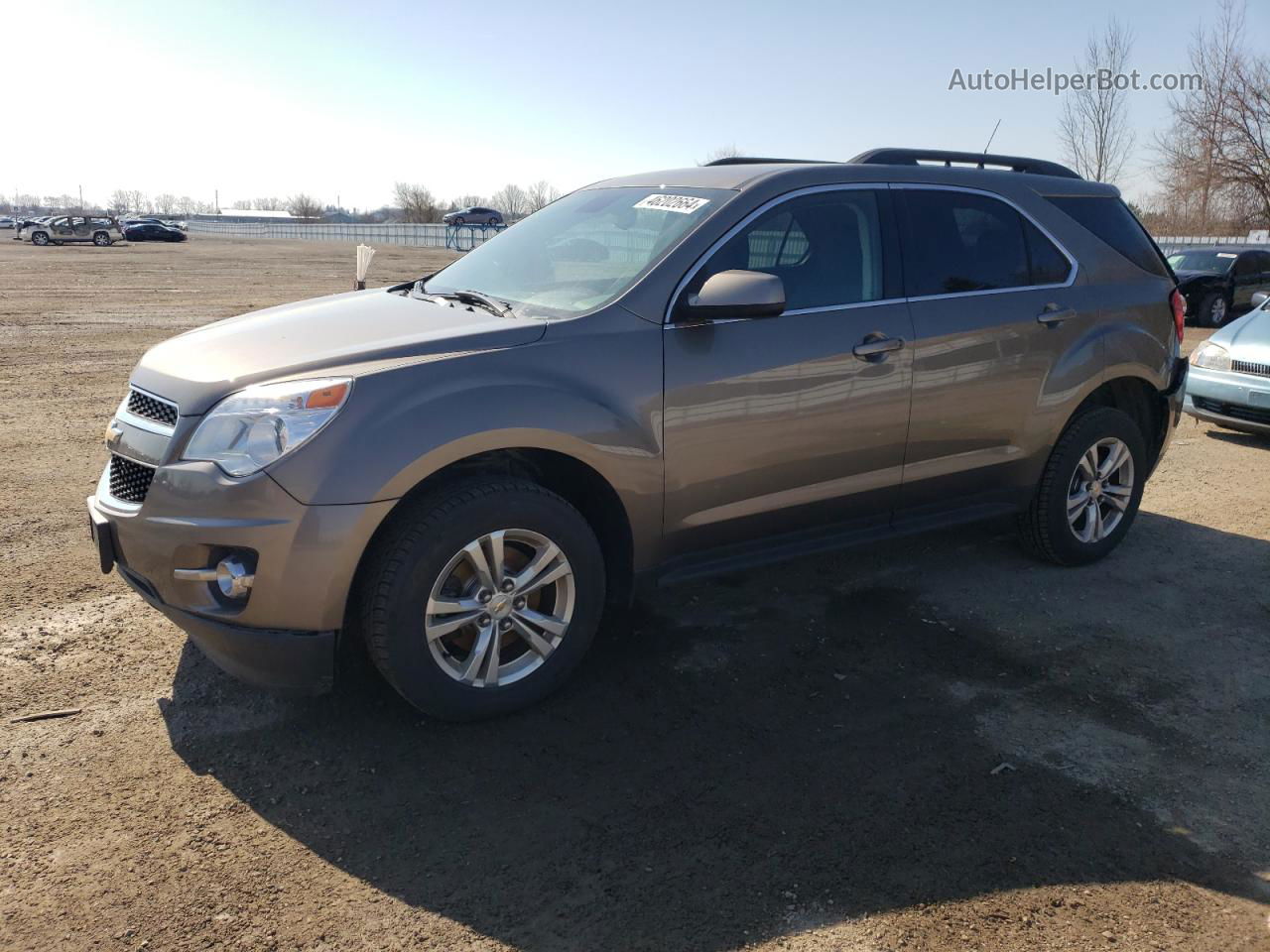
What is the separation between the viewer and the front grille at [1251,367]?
8.15 meters

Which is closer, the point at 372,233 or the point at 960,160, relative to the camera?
the point at 960,160

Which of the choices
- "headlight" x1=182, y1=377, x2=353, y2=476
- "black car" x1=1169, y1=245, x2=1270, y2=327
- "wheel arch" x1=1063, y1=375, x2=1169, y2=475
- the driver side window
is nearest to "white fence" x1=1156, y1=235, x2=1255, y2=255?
"black car" x1=1169, y1=245, x2=1270, y2=327

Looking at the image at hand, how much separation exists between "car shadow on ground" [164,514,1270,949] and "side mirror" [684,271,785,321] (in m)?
1.44

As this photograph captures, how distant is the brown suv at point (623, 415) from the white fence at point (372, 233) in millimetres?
29815

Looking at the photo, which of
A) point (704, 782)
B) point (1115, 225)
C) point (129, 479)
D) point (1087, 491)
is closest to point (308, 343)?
point (129, 479)

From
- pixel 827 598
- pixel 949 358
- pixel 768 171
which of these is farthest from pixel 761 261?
pixel 827 598

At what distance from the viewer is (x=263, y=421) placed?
3.12 m

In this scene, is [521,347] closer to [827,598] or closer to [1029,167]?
[827,598]

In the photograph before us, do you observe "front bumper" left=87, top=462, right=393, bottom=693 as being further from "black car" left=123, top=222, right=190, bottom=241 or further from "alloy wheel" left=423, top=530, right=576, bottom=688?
"black car" left=123, top=222, right=190, bottom=241

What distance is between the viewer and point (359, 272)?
6773 mm

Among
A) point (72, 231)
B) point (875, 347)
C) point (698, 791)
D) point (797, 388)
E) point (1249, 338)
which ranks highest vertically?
point (72, 231)

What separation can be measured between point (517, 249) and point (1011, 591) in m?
2.96

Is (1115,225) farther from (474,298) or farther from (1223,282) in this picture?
(1223,282)

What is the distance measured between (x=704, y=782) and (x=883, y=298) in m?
2.26
